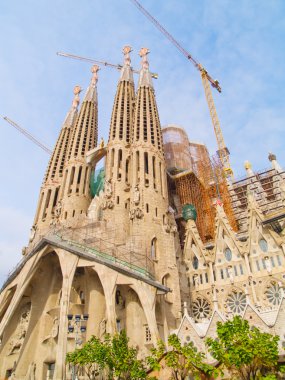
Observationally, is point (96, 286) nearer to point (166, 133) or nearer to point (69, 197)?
point (69, 197)

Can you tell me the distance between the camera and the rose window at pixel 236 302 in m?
24.9

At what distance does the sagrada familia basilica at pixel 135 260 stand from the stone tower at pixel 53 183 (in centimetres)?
17

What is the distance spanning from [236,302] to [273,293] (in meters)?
2.90

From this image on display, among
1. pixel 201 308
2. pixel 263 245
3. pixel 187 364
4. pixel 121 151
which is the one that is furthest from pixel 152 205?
pixel 187 364

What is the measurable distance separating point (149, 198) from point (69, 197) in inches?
421

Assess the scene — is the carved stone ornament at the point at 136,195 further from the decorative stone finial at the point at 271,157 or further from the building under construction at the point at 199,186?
the decorative stone finial at the point at 271,157

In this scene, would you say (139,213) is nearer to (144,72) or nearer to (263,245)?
(263,245)

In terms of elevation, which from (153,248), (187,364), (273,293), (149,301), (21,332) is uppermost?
(153,248)

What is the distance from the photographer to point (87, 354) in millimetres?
15711

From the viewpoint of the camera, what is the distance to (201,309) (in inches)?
1045

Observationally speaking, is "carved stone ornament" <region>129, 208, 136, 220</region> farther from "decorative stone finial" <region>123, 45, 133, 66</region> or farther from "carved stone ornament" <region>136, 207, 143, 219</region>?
"decorative stone finial" <region>123, 45, 133, 66</region>

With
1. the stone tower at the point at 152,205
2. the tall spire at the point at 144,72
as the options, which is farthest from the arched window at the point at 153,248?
the tall spire at the point at 144,72

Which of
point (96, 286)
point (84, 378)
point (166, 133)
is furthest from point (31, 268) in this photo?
point (166, 133)

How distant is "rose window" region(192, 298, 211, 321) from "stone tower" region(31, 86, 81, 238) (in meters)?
16.5
